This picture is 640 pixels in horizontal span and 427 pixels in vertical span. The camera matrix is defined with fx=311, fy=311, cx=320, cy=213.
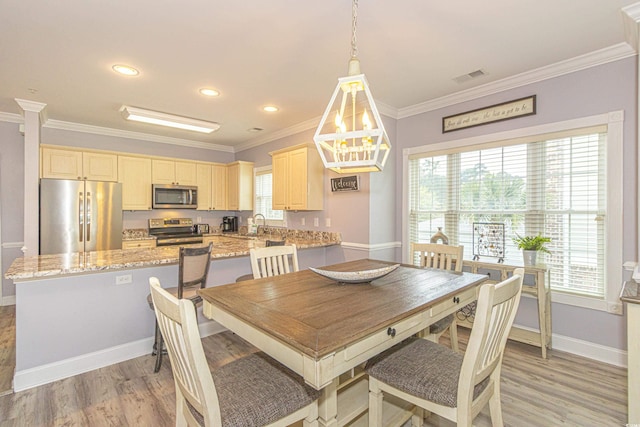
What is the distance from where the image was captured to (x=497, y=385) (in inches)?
63.1

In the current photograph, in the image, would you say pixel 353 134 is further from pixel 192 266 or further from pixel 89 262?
pixel 89 262

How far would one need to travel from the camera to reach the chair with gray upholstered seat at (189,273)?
2.49 metres

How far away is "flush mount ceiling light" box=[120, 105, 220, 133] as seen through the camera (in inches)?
153

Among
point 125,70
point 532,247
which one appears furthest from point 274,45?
point 532,247

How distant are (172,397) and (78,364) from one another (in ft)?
3.19

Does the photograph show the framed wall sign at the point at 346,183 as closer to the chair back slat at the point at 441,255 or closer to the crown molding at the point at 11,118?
the chair back slat at the point at 441,255

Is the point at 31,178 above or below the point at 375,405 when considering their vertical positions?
above

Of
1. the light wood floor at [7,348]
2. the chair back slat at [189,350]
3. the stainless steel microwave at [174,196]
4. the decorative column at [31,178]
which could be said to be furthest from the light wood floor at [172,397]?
the stainless steel microwave at [174,196]

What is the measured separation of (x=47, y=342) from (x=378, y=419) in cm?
256

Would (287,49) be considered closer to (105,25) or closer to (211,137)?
(105,25)

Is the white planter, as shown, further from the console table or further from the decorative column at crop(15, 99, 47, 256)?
the decorative column at crop(15, 99, 47, 256)

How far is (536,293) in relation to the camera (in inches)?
113

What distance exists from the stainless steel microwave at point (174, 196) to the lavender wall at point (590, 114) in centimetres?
459

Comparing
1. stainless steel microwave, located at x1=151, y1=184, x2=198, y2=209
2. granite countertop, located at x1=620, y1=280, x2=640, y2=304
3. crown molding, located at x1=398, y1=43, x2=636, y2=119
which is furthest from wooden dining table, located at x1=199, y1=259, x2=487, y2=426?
stainless steel microwave, located at x1=151, y1=184, x2=198, y2=209
